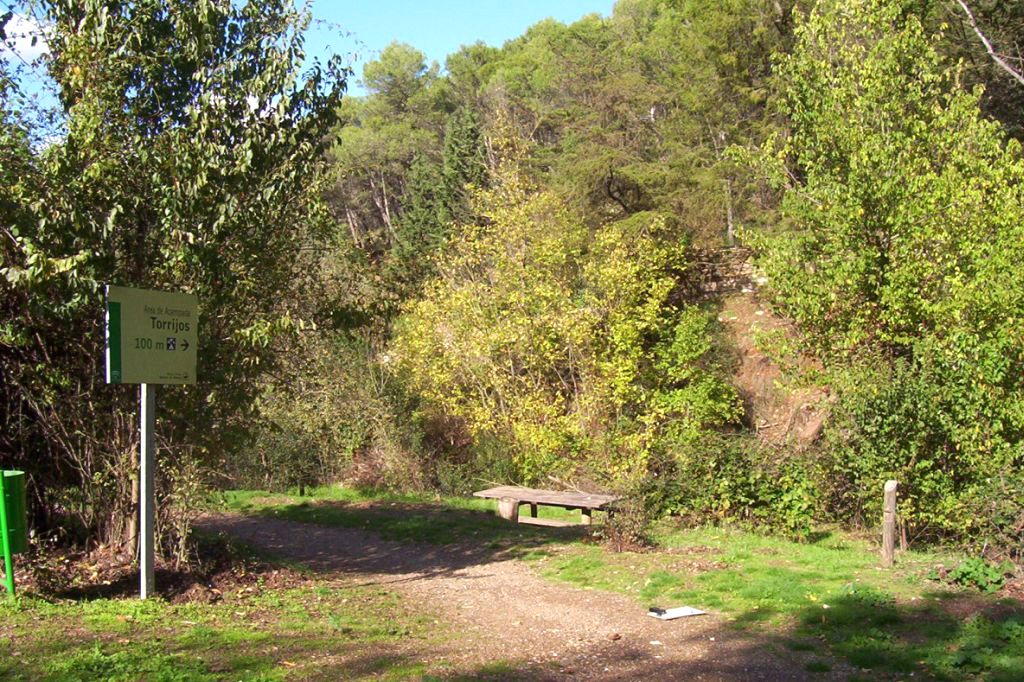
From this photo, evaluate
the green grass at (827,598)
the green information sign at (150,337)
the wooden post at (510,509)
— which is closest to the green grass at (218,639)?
the green information sign at (150,337)

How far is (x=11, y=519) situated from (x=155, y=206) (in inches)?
123

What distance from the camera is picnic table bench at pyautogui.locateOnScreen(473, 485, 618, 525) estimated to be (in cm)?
1503

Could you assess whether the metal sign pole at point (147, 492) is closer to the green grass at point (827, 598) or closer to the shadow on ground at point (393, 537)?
the shadow on ground at point (393, 537)

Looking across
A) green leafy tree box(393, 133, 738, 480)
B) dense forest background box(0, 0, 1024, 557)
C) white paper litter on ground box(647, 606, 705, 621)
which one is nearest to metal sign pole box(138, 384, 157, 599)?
dense forest background box(0, 0, 1024, 557)

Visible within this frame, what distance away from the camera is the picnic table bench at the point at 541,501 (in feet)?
49.3

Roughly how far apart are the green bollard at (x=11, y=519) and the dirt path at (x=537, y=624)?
12.1ft

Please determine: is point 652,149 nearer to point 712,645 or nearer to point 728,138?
point 728,138

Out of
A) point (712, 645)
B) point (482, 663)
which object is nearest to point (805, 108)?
point (712, 645)

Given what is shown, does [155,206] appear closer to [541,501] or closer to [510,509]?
[541,501]

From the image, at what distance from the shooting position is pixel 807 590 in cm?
905

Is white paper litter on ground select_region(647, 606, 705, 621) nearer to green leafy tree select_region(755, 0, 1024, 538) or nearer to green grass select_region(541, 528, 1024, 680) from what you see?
green grass select_region(541, 528, 1024, 680)

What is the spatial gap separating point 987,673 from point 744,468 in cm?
663

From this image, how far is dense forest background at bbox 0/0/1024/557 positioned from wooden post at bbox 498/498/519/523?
87.5 inches

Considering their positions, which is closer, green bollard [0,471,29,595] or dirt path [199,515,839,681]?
dirt path [199,515,839,681]
